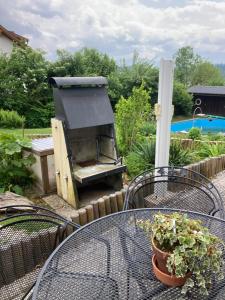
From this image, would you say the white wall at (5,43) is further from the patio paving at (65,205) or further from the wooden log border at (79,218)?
the wooden log border at (79,218)

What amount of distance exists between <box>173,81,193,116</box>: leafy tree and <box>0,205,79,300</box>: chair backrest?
1640 centimetres

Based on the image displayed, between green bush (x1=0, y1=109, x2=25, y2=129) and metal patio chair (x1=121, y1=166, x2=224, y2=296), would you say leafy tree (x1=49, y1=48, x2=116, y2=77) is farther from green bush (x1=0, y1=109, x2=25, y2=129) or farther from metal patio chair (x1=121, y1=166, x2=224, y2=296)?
metal patio chair (x1=121, y1=166, x2=224, y2=296)

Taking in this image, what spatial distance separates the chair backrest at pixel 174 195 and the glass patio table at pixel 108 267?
460 millimetres

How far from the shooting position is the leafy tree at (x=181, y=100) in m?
17.3

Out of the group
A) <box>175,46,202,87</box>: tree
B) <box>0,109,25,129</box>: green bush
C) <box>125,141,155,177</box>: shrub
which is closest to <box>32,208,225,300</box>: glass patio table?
<box>125,141,155,177</box>: shrub

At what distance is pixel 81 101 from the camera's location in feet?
11.3

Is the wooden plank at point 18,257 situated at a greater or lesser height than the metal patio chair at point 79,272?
lesser

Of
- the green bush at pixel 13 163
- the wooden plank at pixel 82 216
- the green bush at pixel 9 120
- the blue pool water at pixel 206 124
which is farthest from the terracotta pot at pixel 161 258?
the blue pool water at pixel 206 124

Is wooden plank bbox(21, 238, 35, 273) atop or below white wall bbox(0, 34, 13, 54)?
below

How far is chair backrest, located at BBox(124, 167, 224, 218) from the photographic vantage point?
2.15 meters

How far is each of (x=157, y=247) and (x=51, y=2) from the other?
481 centimetres

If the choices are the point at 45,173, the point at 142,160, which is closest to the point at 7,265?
the point at 45,173

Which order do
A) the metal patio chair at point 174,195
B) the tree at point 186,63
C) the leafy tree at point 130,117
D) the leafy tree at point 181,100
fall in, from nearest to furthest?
1. the metal patio chair at point 174,195
2. the leafy tree at point 130,117
3. the leafy tree at point 181,100
4. the tree at point 186,63

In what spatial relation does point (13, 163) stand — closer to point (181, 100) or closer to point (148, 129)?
point (148, 129)
